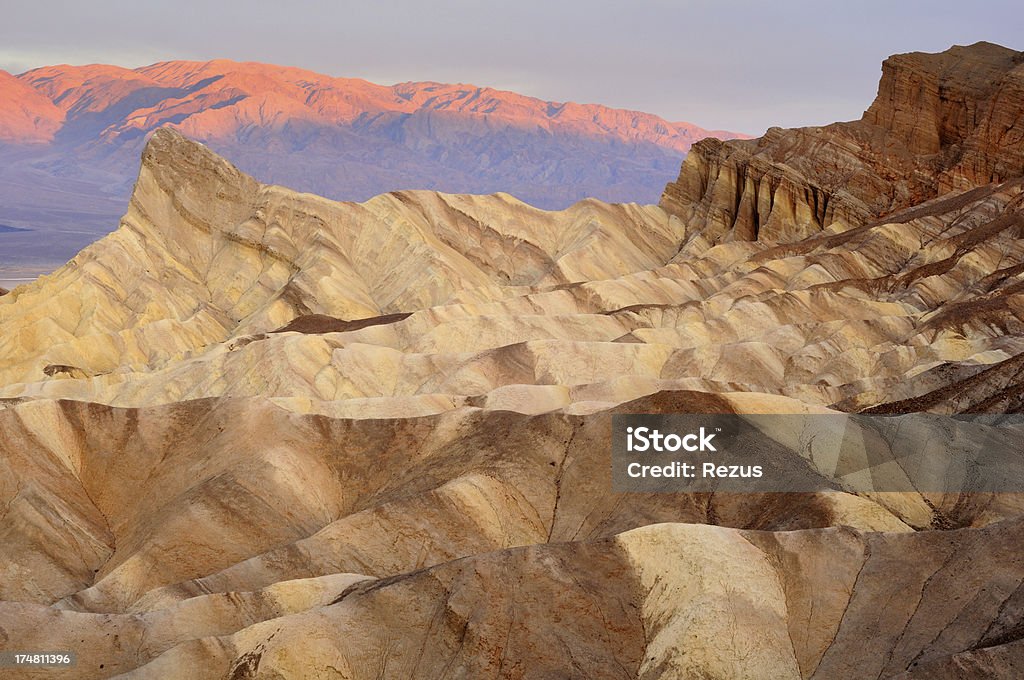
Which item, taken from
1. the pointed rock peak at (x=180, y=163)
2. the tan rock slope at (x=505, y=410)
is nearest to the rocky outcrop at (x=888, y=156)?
the tan rock slope at (x=505, y=410)

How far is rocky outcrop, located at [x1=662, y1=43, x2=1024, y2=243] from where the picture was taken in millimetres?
69688

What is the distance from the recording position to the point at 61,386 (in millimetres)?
43156

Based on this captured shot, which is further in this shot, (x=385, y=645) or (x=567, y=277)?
(x=567, y=277)

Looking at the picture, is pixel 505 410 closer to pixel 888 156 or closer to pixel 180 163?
pixel 180 163

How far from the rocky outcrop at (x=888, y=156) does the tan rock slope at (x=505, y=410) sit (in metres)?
0.25

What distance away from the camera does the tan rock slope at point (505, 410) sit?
20.0 metres

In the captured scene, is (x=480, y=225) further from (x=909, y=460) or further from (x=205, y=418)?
(x=909, y=460)

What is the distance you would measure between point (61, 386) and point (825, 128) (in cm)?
5782

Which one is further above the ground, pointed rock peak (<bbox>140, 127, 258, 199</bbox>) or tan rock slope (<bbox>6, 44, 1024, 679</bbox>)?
pointed rock peak (<bbox>140, 127, 258, 199</bbox>)

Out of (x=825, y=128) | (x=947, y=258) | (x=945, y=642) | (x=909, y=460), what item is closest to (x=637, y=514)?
(x=909, y=460)

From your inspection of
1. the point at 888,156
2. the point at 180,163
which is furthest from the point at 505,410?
the point at 888,156

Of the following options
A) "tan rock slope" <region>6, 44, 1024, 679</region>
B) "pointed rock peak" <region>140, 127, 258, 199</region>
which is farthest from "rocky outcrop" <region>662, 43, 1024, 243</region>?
"pointed rock peak" <region>140, 127, 258, 199</region>

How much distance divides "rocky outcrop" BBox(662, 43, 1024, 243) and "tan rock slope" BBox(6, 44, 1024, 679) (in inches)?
9.8

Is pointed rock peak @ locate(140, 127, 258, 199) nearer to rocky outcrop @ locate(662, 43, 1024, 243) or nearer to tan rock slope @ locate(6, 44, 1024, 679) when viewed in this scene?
tan rock slope @ locate(6, 44, 1024, 679)
